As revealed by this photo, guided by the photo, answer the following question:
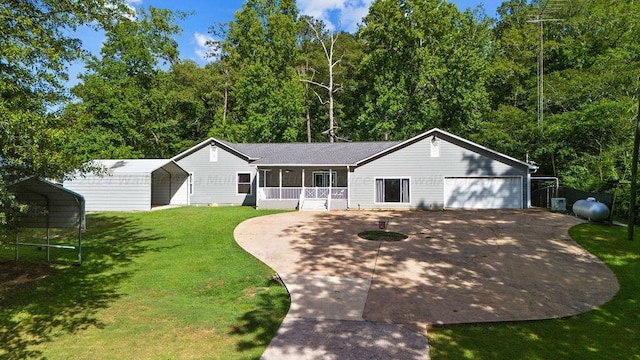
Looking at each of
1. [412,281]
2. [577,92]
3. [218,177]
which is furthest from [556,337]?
[577,92]

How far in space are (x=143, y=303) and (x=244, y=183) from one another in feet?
54.9

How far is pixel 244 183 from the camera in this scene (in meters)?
22.8

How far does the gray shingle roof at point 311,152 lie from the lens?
828 inches

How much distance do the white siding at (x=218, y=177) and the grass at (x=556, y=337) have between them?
61.3 feet

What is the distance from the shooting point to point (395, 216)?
1658 centimetres

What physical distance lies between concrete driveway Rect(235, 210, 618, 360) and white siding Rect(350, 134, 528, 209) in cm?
627

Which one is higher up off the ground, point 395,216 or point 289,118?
point 289,118

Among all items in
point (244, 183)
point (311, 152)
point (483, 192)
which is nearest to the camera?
point (483, 192)

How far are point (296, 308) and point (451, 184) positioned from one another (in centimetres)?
1577

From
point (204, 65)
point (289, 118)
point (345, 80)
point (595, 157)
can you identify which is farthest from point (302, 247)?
point (204, 65)

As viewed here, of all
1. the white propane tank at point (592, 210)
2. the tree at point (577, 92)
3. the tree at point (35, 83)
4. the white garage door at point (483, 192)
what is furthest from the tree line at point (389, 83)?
the tree at point (35, 83)

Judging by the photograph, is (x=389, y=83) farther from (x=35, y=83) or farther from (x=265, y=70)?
(x=35, y=83)

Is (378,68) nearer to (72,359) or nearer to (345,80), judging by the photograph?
(345,80)

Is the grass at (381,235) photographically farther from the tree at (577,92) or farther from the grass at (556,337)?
the tree at (577,92)
